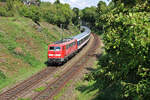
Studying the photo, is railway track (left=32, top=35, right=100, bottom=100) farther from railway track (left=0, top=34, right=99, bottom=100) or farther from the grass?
the grass

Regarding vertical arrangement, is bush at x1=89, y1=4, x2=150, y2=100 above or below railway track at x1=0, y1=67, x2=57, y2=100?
above

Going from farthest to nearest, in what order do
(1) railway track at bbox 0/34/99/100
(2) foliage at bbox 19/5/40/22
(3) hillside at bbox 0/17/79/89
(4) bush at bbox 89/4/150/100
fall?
(2) foliage at bbox 19/5/40/22, (3) hillside at bbox 0/17/79/89, (1) railway track at bbox 0/34/99/100, (4) bush at bbox 89/4/150/100

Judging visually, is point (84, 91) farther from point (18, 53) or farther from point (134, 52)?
point (18, 53)

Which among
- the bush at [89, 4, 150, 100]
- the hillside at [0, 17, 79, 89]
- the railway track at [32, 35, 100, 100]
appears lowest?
the railway track at [32, 35, 100, 100]

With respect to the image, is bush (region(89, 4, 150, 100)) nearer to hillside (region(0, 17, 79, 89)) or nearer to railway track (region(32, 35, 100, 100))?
railway track (region(32, 35, 100, 100))

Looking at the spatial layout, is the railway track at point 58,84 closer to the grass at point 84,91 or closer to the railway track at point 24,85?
the grass at point 84,91

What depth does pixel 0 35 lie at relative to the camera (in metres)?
27.3

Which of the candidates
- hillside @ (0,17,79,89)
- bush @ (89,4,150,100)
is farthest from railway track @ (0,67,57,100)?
bush @ (89,4,150,100)

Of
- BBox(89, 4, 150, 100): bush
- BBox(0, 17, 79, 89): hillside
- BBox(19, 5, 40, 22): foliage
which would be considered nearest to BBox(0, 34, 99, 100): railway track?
BBox(0, 17, 79, 89): hillside

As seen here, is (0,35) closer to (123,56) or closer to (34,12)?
(34,12)

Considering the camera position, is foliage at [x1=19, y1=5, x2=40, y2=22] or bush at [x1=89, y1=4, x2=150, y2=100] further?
foliage at [x1=19, y1=5, x2=40, y2=22]

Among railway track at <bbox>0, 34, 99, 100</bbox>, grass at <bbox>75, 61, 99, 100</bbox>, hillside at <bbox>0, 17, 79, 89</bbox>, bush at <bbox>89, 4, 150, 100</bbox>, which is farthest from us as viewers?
hillside at <bbox>0, 17, 79, 89</bbox>

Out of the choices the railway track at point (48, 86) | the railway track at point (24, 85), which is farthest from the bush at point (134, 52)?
the railway track at point (24, 85)

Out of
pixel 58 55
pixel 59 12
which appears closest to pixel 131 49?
pixel 58 55
